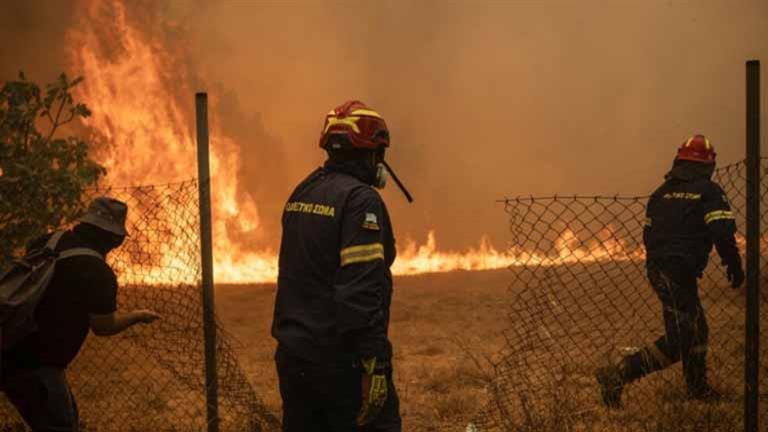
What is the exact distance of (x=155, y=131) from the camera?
53.8 feet

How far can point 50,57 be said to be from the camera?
1702 centimetres

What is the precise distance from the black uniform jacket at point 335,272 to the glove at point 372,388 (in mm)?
55

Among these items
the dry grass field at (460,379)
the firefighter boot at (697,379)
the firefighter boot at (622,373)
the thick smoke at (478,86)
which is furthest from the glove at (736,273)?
the thick smoke at (478,86)

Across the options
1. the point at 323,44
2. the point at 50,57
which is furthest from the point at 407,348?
the point at 323,44

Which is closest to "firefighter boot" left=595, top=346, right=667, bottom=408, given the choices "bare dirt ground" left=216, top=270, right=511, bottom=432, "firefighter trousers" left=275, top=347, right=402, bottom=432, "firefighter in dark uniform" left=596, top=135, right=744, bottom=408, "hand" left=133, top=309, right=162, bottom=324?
"firefighter in dark uniform" left=596, top=135, right=744, bottom=408

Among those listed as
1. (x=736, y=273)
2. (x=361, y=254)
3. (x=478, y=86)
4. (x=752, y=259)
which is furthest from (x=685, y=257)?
(x=478, y=86)

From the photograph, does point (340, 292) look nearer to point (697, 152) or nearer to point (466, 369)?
point (697, 152)

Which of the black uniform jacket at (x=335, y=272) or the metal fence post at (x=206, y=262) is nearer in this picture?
the black uniform jacket at (x=335, y=272)

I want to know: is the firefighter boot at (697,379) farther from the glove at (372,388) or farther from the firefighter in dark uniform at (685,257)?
the glove at (372,388)

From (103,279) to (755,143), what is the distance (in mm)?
3680

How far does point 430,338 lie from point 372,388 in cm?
650

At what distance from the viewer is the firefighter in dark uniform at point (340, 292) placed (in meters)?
3.08

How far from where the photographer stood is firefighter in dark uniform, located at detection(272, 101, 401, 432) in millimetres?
3082

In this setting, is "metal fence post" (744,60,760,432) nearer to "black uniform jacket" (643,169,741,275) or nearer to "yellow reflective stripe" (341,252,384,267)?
"black uniform jacket" (643,169,741,275)
